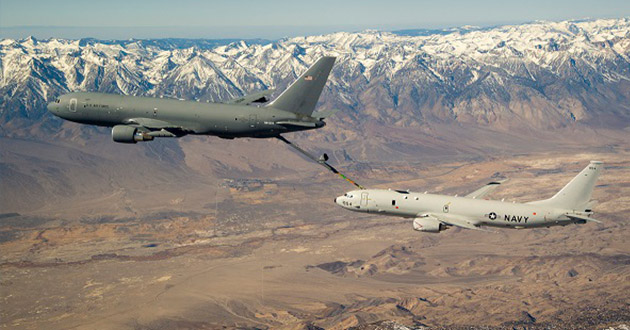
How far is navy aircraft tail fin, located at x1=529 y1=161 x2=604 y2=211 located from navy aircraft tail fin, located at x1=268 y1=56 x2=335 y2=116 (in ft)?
147

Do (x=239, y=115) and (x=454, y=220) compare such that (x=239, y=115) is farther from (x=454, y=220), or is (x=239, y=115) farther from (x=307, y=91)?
(x=454, y=220)

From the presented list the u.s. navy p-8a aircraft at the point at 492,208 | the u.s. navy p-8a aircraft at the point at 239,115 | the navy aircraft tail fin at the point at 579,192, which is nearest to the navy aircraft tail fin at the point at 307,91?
the u.s. navy p-8a aircraft at the point at 239,115

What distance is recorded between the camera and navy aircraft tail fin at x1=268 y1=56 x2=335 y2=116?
78.1 meters

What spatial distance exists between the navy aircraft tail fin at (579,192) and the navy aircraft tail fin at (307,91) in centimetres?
4473

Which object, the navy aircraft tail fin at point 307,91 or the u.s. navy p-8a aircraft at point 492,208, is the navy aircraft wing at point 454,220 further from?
the navy aircraft tail fin at point 307,91

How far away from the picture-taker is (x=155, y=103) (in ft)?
265

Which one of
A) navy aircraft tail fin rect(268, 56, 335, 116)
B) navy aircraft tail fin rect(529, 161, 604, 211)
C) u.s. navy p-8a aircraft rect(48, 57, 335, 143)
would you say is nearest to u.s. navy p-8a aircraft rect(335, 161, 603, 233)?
navy aircraft tail fin rect(529, 161, 604, 211)

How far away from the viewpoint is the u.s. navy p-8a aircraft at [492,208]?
311 feet

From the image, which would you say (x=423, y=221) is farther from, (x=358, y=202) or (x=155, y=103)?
(x=155, y=103)

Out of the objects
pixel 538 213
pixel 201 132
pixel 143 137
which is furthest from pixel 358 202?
pixel 143 137

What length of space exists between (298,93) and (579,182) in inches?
1924

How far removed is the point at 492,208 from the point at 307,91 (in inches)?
1589

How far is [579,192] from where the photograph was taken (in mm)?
95875

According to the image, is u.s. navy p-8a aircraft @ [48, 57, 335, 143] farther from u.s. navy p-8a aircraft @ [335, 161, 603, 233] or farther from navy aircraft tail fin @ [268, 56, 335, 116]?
u.s. navy p-8a aircraft @ [335, 161, 603, 233]
